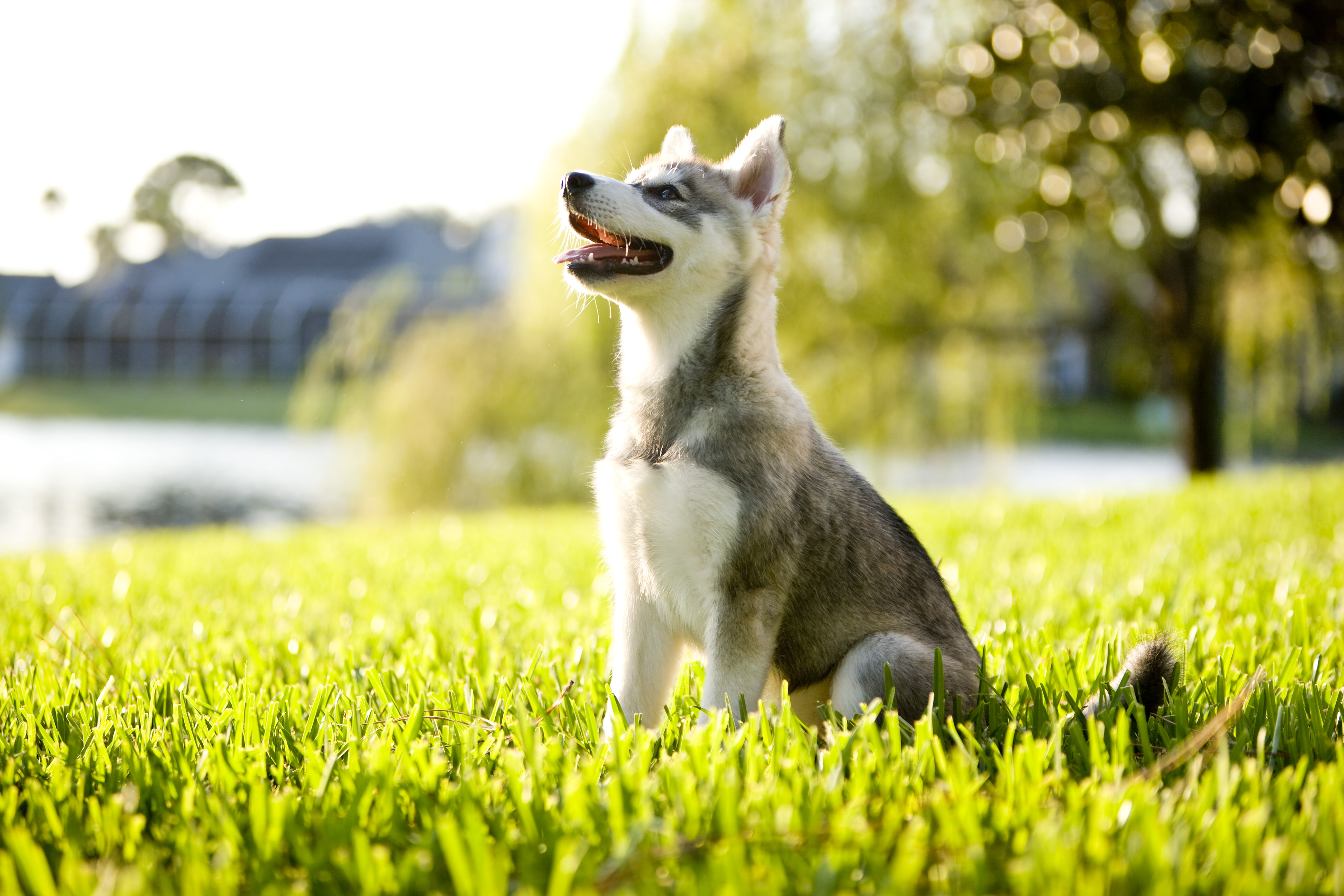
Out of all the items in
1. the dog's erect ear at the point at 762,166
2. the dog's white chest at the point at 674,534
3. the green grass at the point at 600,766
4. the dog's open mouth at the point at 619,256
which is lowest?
the green grass at the point at 600,766

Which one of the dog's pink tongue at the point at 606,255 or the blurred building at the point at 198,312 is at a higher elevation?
the blurred building at the point at 198,312

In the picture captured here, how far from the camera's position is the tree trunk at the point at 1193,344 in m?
11.5

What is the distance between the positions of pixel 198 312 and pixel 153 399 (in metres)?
5.17

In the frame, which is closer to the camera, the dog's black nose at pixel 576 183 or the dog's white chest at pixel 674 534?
the dog's white chest at pixel 674 534

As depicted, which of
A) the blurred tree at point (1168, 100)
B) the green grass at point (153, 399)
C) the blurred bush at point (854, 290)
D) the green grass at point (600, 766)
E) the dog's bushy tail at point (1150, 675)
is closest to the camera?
the green grass at point (600, 766)

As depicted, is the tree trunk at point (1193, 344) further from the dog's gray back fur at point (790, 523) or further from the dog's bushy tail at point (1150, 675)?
the dog's gray back fur at point (790, 523)

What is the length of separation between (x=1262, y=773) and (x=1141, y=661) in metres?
0.55

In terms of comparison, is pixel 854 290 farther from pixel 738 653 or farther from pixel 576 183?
pixel 738 653

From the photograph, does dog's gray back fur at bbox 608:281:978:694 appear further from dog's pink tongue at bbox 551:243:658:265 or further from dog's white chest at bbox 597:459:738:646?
dog's pink tongue at bbox 551:243:658:265

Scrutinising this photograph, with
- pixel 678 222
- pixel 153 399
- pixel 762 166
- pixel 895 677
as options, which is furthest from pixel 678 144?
pixel 153 399

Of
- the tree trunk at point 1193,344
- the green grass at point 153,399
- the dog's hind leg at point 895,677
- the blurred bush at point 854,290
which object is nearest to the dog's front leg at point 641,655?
the dog's hind leg at point 895,677

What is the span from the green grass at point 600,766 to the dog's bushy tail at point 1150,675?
0.06 meters

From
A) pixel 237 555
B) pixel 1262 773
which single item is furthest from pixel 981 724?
pixel 237 555

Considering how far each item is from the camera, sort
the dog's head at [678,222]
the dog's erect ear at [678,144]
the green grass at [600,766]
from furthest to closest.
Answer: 1. the dog's erect ear at [678,144]
2. the dog's head at [678,222]
3. the green grass at [600,766]
